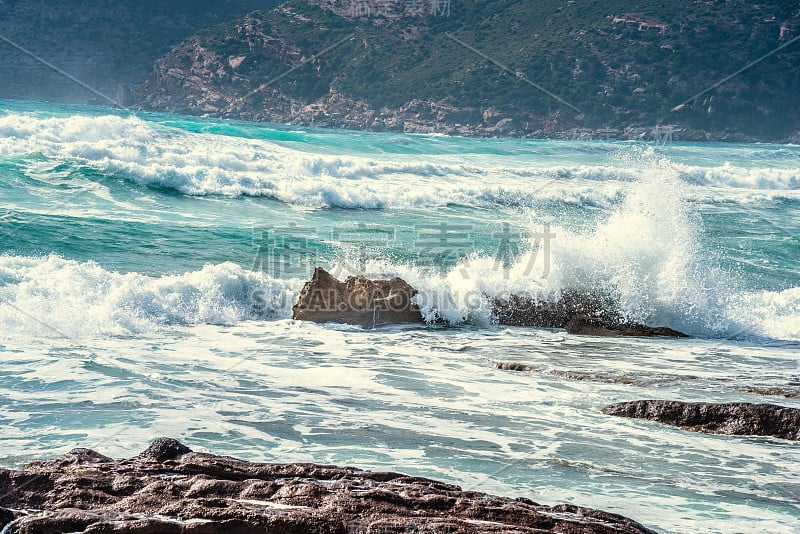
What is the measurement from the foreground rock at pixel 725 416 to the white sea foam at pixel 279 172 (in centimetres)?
1228

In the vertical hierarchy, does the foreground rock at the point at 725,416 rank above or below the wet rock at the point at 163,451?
below

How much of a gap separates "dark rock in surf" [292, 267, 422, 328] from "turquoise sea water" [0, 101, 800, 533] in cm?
19

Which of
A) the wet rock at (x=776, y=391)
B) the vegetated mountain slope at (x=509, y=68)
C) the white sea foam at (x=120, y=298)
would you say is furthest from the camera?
the vegetated mountain slope at (x=509, y=68)

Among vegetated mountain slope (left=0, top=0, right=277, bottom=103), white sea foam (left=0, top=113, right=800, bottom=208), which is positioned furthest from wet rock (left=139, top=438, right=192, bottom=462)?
vegetated mountain slope (left=0, top=0, right=277, bottom=103)

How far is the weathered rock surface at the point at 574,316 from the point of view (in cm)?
855

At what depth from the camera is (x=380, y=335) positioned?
809cm

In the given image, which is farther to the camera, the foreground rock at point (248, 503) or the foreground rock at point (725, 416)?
the foreground rock at point (725, 416)

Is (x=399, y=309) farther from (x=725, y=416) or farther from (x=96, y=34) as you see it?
(x=96, y=34)

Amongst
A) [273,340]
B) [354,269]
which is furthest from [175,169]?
[273,340]

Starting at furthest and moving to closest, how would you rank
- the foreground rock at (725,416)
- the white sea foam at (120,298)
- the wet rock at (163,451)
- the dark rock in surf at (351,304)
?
1. the dark rock in surf at (351,304)
2. the white sea foam at (120,298)
3. the foreground rock at (725,416)
4. the wet rock at (163,451)

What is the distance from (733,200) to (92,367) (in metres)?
20.7

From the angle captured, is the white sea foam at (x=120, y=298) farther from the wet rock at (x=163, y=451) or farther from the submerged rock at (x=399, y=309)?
the wet rock at (x=163, y=451)

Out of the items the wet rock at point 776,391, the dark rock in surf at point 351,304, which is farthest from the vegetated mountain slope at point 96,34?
the wet rock at point 776,391

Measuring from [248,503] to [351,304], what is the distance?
548 centimetres
